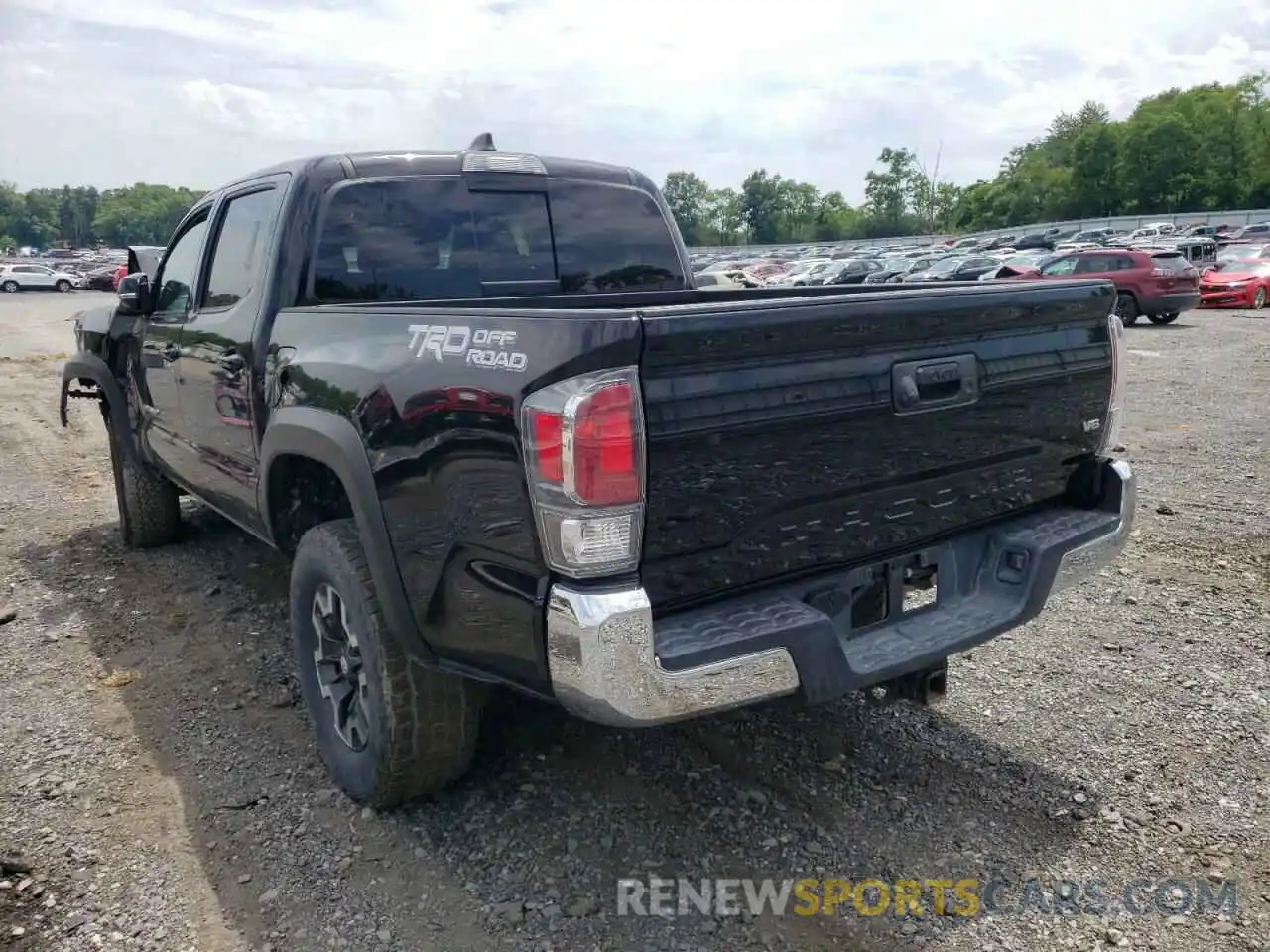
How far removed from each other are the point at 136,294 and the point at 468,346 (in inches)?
127

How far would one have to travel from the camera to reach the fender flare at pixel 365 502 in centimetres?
277

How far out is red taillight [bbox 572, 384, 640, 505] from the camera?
86.1 inches

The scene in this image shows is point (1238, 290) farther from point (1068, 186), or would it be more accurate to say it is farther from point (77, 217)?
point (77, 217)

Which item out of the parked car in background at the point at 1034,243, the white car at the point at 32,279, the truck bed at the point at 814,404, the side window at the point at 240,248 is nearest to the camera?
the truck bed at the point at 814,404

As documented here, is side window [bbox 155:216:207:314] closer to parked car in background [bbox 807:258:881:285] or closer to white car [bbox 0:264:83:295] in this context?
parked car in background [bbox 807:258:881:285]

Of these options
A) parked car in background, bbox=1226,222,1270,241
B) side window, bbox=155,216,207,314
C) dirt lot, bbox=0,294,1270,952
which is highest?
side window, bbox=155,216,207,314

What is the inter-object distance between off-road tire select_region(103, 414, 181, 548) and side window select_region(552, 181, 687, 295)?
289 centimetres

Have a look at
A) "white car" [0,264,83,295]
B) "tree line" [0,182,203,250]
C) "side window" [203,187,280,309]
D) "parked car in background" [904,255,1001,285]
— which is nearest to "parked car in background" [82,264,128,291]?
"white car" [0,264,83,295]

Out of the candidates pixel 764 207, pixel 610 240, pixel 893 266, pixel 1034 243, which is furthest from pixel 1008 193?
pixel 610 240

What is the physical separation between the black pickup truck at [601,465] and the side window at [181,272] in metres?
0.50

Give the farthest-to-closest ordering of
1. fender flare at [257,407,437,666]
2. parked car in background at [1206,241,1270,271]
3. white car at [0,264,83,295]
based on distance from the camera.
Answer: white car at [0,264,83,295]
parked car in background at [1206,241,1270,271]
fender flare at [257,407,437,666]

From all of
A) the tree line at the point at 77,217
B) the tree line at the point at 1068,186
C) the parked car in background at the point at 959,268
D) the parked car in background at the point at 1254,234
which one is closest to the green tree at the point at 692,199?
the tree line at the point at 1068,186

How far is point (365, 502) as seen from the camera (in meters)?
2.83

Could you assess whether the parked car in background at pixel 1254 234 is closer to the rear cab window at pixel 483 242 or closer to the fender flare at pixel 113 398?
the rear cab window at pixel 483 242
